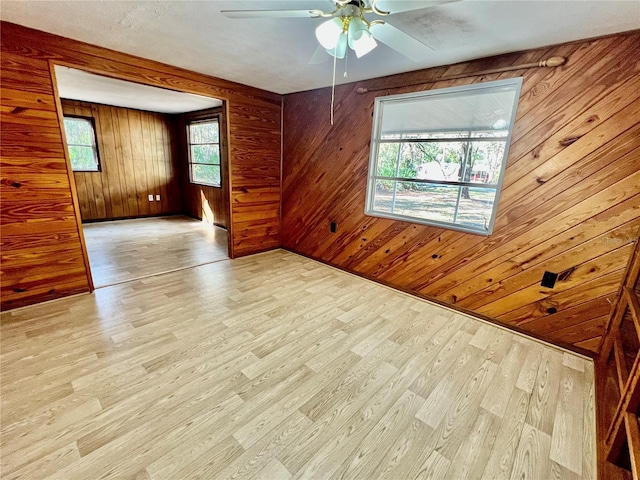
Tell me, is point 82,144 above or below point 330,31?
below

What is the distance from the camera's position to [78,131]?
5.37 meters

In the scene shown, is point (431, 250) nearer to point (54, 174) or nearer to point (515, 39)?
point (515, 39)

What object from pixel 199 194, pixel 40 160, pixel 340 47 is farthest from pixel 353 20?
pixel 199 194

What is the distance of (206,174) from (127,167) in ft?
5.43

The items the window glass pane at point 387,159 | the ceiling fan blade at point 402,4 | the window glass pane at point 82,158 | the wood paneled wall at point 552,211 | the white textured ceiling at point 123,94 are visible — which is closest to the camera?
the ceiling fan blade at point 402,4

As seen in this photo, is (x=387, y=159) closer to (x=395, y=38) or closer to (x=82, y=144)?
(x=395, y=38)

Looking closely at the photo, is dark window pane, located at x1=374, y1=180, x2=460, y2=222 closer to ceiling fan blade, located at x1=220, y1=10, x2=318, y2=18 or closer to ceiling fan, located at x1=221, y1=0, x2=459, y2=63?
ceiling fan, located at x1=221, y1=0, x2=459, y2=63

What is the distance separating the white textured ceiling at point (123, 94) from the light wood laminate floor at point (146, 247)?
2.16 meters

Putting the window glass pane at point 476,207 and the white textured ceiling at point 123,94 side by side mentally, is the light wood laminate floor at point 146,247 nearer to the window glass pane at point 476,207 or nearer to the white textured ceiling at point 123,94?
the white textured ceiling at point 123,94

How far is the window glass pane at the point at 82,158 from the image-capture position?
539cm

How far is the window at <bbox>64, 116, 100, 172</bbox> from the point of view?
5.31m

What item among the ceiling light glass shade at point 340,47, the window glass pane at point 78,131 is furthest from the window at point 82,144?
the ceiling light glass shade at point 340,47

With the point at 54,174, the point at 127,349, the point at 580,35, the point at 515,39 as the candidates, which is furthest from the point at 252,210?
the point at 580,35

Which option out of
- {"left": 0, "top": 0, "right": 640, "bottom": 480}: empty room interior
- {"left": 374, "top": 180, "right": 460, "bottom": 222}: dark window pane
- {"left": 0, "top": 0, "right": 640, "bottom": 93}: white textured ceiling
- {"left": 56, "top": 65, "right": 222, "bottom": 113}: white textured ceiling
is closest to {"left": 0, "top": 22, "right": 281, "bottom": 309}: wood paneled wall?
{"left": 0, "top": 0, "right": 640, "bottom": 480}: empty room interior
